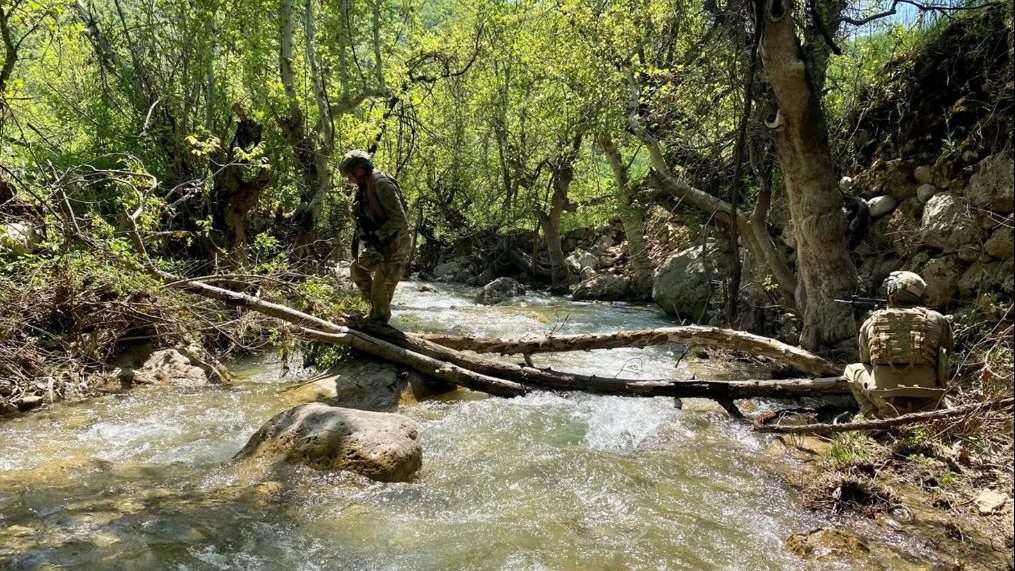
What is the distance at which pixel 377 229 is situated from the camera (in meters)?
6.99

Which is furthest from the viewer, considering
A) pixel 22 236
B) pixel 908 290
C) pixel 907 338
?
pixel 22 236

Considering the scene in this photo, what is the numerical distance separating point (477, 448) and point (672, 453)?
1661 mm

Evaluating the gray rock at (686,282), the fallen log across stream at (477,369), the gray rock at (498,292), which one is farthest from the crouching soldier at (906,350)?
the gray rock at (498,292)

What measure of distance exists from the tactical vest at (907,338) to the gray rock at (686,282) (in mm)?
7773

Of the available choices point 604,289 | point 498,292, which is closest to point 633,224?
point 604,289

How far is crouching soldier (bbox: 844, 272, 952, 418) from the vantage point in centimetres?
454

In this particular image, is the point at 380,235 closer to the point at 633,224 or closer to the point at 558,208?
the point at 633,224

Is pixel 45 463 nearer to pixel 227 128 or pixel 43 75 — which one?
pixel 227 128

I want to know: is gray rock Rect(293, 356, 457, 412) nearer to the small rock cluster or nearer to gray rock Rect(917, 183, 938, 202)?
the small rock cluster

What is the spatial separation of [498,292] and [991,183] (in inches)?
497

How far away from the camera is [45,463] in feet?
15.1

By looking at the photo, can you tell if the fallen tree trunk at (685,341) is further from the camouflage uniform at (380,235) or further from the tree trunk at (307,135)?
the tree trunk at (307,135)

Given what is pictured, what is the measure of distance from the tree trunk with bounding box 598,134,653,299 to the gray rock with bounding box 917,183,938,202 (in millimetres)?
8164

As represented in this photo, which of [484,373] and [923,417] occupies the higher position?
[923,417]
